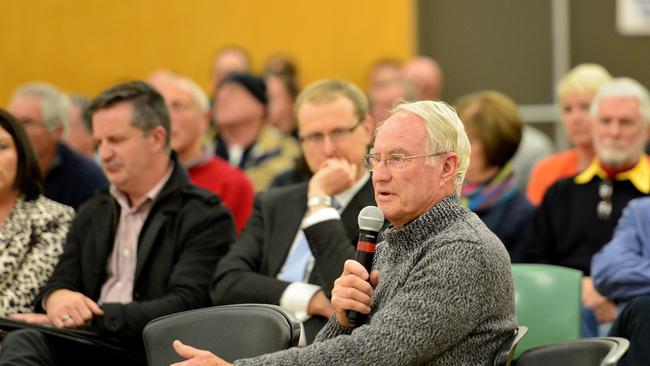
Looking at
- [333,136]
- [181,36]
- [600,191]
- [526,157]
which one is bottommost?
[526,157]

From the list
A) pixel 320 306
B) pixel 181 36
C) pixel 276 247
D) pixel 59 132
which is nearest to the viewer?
pixel 320 306

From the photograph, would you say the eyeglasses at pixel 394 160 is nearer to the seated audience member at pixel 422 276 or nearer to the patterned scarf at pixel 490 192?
the seated audience member at pixel 422 276

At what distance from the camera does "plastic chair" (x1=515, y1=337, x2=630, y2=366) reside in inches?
104

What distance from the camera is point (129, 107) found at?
169 inches

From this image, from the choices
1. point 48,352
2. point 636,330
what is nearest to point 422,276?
point 636,330

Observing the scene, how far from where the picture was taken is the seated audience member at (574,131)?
18.9ft

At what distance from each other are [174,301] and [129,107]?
0.82 meters

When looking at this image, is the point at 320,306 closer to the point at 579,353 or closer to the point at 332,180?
the point at 332,180

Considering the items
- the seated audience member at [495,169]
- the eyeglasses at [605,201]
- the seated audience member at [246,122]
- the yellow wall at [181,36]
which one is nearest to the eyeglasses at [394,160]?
the seated audience member at [495,169]

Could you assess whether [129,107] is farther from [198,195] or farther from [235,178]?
[235,178]

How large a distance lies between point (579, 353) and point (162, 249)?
1.90m

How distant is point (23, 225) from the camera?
4.27 meters

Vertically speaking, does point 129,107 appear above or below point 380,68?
above

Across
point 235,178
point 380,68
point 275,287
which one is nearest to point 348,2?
point 380,68
